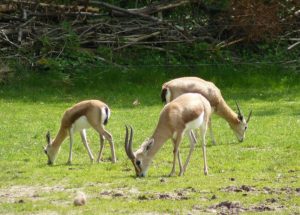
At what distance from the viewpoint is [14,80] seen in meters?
21.5

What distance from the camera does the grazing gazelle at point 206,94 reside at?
47.0 ft

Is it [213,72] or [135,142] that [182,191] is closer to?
[135,142]

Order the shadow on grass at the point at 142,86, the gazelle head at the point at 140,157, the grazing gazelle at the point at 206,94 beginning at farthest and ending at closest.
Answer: the shadow on grass at the point at 142,86 → the grazing gazelle at the point at 206,94 → the gazelle head at the point at 140,157

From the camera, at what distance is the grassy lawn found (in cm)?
955

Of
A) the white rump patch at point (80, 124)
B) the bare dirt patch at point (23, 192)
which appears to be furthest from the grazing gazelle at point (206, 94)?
the bare dirt patch at point (23, 192)

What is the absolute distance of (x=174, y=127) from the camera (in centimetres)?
1152

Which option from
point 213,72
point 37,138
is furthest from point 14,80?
point 37,138

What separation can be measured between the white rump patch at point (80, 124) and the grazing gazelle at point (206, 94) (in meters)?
1.99

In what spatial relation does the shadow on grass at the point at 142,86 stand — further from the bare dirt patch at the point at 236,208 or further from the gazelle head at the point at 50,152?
the bare dirt patch at the point at 236,208

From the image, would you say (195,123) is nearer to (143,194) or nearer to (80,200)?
(143,194)

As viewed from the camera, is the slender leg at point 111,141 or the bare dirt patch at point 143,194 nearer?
the bare dirt patch at point 143,194

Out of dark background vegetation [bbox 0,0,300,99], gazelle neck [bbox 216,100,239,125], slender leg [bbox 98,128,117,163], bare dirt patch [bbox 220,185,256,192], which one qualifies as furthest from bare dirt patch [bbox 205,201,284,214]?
dark background vegetation [bbox 0,0,300,99]

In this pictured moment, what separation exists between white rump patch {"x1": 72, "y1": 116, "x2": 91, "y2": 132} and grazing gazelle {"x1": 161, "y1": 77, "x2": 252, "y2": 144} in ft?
6.52

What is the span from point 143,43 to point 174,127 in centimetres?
1216
